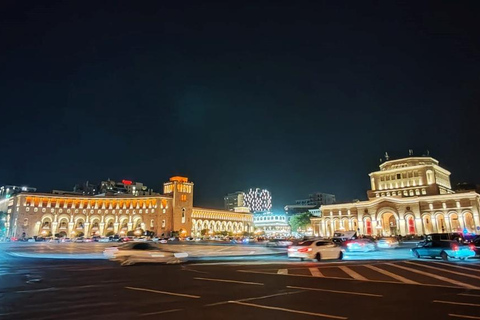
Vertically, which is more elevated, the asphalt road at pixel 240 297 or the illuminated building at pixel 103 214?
the illuminated building at pixel 103 214

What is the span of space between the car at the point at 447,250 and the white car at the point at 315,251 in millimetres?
6835

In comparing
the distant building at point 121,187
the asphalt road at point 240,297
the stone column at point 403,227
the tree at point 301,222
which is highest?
the distant building at point 121,187

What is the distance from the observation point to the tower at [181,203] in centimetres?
14438

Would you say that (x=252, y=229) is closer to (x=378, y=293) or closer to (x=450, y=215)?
(x=450, y=215)

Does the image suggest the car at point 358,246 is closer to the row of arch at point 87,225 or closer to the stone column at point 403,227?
the stone column at point 403,227

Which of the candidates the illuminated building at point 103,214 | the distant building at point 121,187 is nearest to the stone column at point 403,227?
the illuminated building at point 103,214

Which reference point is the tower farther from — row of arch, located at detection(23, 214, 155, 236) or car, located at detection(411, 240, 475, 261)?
car, located at detection(411, 240, 475, 261)

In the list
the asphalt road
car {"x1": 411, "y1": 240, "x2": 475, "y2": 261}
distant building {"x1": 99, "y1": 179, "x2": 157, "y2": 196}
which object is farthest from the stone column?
distant building {"x1": 99, "y1": 179, "x2": 157, "y2": 196}

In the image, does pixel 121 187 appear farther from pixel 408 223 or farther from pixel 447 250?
pixel 447 250

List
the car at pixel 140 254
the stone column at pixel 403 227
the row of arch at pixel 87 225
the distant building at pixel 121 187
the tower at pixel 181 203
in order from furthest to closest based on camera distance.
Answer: the distant building at pixel 121 187
the tower at pixel 181 203
the row of arch at pixel 87 225
the stone column at pixel 403 227
the car at pixel 140 254

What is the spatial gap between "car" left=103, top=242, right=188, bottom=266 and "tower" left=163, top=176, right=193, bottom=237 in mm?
123477

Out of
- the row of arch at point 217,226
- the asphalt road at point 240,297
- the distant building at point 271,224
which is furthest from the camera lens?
the distant building at point 271,224

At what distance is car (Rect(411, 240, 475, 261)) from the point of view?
24.5 metres

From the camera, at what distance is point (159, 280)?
46.0 ft
